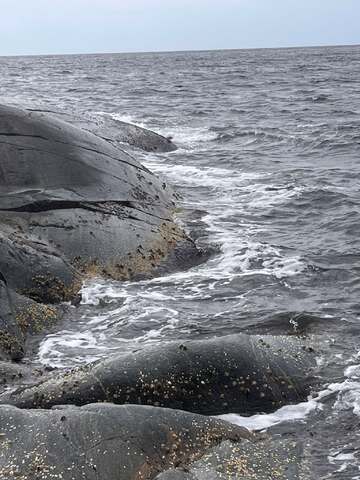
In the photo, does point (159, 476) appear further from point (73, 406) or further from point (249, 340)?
point (249, 340)

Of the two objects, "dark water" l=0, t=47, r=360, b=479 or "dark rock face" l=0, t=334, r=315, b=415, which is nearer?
"dark rock face" l=0, t=334, r=315, b=415

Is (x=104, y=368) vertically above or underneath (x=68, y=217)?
underneath

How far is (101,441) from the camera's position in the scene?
6.64m

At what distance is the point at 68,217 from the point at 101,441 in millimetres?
7257

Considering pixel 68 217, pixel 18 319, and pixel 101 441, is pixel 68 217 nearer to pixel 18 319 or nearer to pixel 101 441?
pixel 18 319

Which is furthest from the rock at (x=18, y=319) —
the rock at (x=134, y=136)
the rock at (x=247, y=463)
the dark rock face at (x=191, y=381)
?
the rock at (x=134, y=136)

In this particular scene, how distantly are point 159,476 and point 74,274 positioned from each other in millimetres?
6377

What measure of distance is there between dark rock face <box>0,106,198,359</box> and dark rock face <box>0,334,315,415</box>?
315 centimetres

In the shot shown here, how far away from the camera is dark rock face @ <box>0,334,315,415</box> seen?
7863 millimetres

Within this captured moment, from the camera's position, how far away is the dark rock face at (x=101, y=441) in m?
6.30

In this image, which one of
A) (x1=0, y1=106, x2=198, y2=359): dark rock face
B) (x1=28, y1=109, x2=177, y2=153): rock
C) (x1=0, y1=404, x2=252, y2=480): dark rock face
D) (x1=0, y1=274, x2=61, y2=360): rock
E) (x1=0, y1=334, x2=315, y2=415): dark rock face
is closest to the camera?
(x1=0, y1=404, x2=252, y2=480): dark rock face

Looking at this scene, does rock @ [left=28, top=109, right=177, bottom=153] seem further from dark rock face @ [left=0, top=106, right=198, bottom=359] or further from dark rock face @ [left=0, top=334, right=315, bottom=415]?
dark rock face @ [left=0, top=334, right=315, bottom=415]

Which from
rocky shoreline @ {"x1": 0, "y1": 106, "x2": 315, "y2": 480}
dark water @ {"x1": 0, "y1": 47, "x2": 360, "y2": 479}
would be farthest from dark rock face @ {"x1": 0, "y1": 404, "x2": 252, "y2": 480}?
dark water @ {"x1": 0, "y1": 47, "x2": 360, "y2": 479}

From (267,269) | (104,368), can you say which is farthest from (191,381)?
(267,269)
